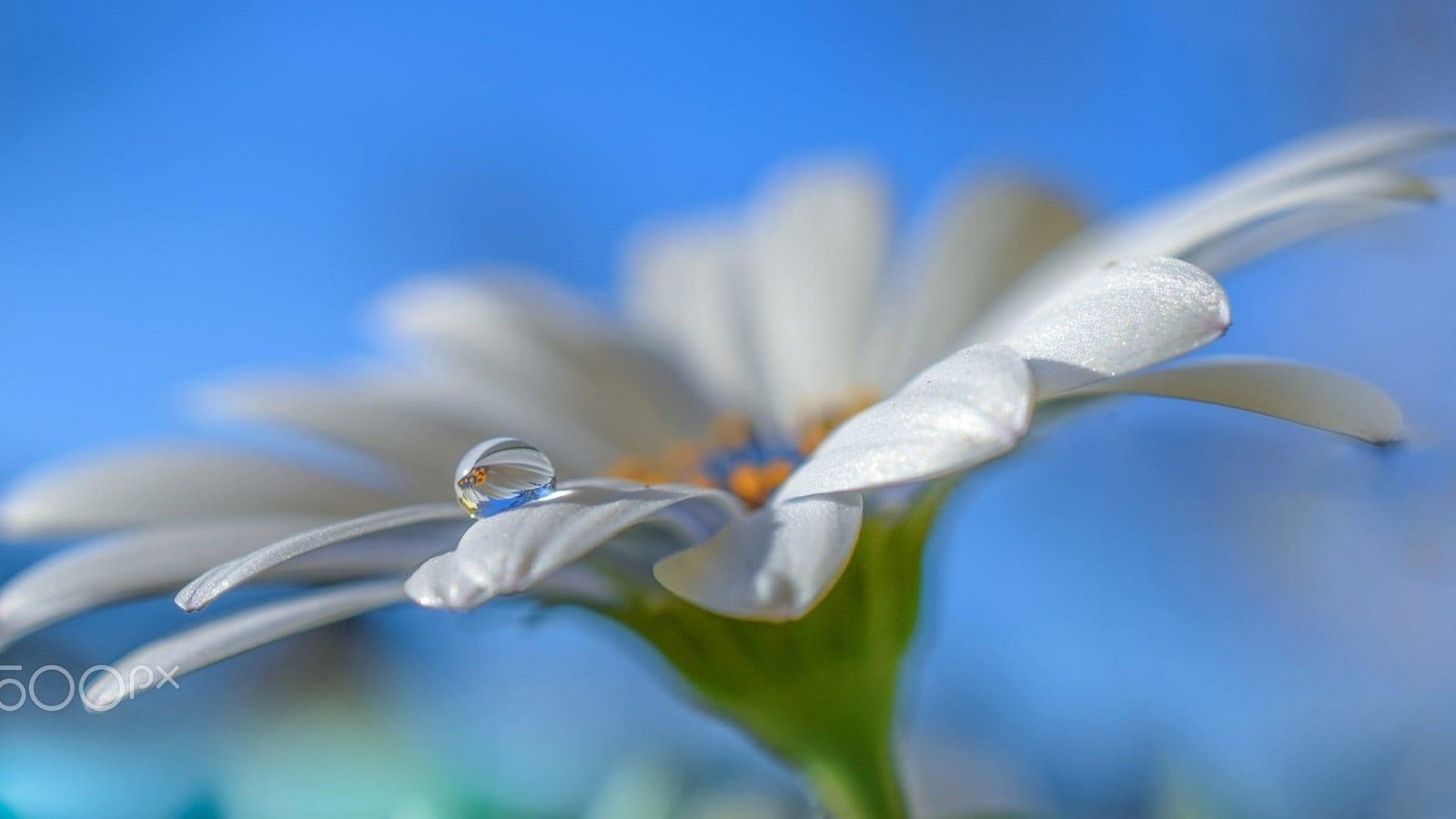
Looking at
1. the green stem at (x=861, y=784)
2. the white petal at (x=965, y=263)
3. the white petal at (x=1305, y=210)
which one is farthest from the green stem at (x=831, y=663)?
the white petal at (x=965, y=263)

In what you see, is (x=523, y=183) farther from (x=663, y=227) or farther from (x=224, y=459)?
(x=224, y=459)

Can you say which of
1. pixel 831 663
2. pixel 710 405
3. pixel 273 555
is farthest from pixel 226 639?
pixel 710 405

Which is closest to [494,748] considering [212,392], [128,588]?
[212,392]

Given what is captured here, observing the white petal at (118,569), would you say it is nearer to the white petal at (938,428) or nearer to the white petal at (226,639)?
the white petal at (226,639)

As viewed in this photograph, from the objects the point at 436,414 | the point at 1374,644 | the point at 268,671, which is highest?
the point at 436,414

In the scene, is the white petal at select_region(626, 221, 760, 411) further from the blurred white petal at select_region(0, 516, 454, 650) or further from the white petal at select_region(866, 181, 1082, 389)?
the blurred white petal at select_region(0, 516, 454, 650)

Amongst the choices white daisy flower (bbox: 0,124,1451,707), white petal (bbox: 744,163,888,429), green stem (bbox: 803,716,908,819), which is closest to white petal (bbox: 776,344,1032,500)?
white daisy flower (bbox: 0,124,1451,707)

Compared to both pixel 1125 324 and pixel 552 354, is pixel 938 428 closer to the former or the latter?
pixel 1125 324
